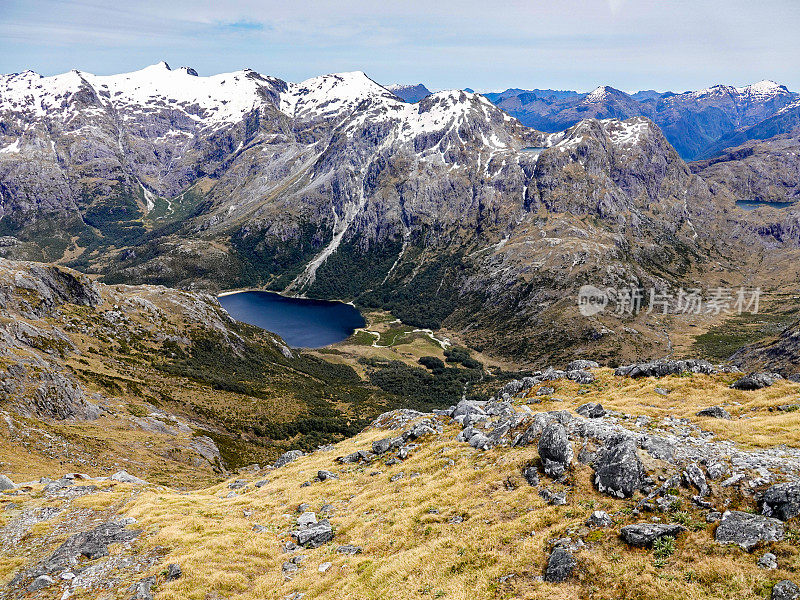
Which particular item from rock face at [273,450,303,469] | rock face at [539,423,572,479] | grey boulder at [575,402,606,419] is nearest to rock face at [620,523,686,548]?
rock face at [539,423,572,479]

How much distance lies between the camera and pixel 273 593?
82.8 ft

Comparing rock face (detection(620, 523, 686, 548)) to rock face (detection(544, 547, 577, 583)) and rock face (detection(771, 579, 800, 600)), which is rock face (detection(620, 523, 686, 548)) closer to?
rock face (detection(544, 547, 577, 583))

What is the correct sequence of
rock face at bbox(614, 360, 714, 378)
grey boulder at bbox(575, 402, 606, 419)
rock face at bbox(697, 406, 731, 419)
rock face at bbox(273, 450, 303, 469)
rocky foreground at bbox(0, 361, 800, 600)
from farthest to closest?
rock face at bbox(273, 450, 303, 469), rock face at bbox(614, 360, 714, 378), grey boulder at bbox(575, 402, 606, 419), rock face at bbox(697, 406, 731, 419), rocky foreground at bbox(0, 361, 800, 600)

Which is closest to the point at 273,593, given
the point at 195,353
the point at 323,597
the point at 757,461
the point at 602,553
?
the point at 323,597

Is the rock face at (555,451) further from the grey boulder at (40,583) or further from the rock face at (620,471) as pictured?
the grey boulder at (40,583)

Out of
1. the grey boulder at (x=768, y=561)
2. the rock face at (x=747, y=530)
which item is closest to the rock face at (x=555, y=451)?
the rock face at (x=747, y=530)

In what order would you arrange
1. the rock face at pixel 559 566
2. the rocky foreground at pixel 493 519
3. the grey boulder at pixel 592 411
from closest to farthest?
the rocky foreground at pixel 493 519, the rock face at pixel 559 566, the grey boulder at pixel 592 411

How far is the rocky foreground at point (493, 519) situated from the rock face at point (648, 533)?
70 mm

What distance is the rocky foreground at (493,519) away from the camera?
1992cm

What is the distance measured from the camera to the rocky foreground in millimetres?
19922

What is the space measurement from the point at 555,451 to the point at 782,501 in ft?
40.0

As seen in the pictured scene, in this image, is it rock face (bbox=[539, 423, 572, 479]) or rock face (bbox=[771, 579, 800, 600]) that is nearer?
rock face (bbox=[771, 579, 800, 600])

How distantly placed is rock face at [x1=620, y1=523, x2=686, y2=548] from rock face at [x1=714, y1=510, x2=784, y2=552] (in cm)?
171

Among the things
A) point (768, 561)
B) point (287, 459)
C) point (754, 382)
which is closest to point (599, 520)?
point (768, 561)
